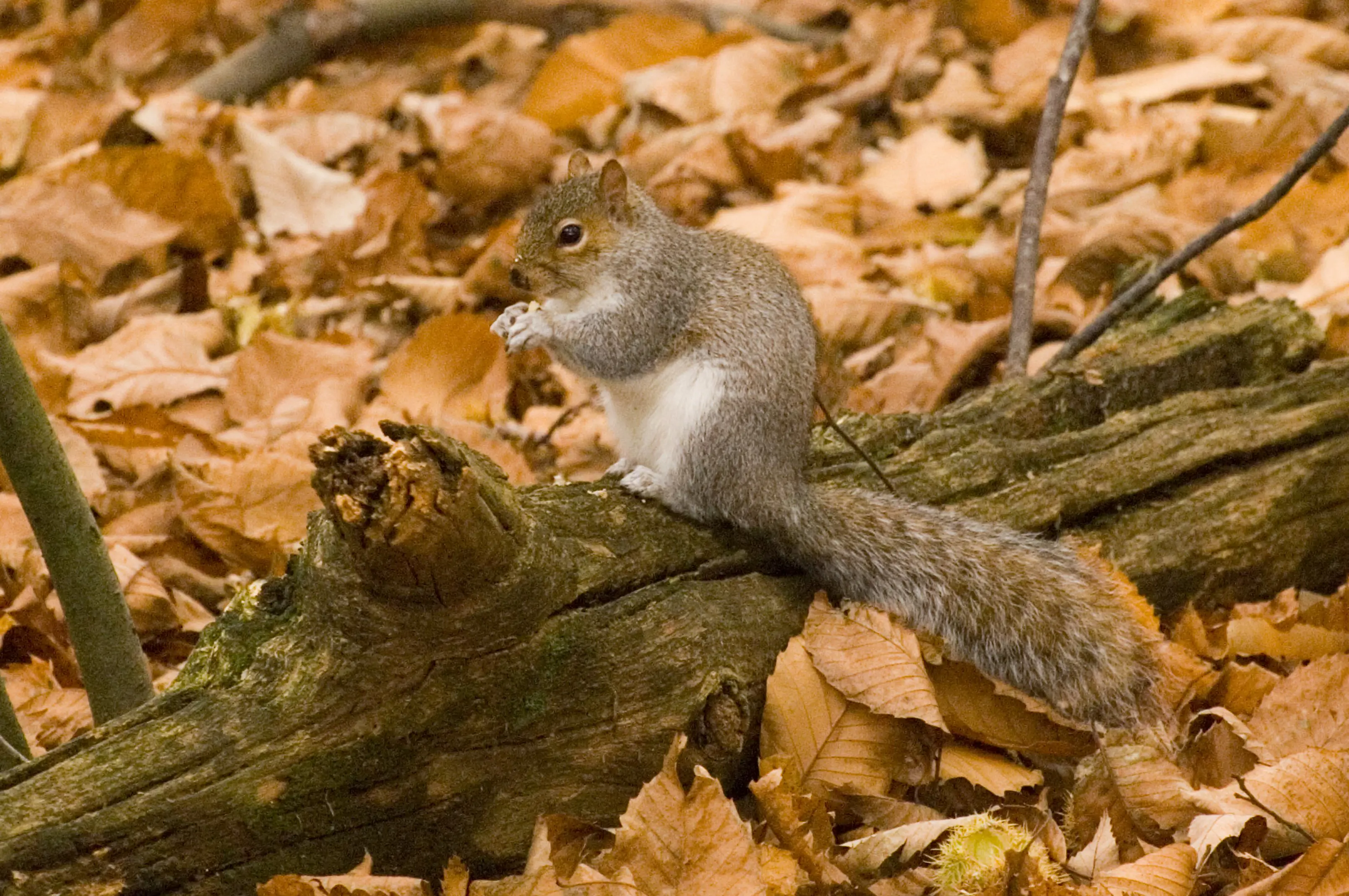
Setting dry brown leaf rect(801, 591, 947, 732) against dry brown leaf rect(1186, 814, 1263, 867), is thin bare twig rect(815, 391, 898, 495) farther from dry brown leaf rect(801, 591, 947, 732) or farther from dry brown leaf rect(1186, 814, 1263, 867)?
dry brown leaf rect(1186, 814, 1263, 867)

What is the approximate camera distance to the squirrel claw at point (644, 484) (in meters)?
2.31

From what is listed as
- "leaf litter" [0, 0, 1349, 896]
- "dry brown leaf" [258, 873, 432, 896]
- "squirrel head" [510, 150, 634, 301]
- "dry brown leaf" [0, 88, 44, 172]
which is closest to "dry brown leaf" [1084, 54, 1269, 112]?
"leaf litter" [0, 0, 1349, 896]

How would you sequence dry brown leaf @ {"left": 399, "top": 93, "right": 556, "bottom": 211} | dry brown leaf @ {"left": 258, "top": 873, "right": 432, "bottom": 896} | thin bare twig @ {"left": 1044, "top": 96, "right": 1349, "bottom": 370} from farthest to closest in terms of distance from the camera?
dry brown leaf @ {"left": 399, "top": 93, "right": 556, "bottom": 211} < thin bare twig @ {"left": 1044, "top": 96, "right": 1349, "bottom": 370} < dry brown leaf @ {"left": 258, "top": 873, "right": 432, "bottom": 896}

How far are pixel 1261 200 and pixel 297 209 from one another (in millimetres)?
2877

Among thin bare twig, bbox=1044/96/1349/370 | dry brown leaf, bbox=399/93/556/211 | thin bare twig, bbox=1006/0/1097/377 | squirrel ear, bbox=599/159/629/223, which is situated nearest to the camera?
squirrel ear, bbox=599/159/629/223

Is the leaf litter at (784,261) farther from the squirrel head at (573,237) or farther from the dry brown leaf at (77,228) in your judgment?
the squirrel head at (573,237)

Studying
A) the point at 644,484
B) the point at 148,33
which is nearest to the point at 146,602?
the point at 644,484

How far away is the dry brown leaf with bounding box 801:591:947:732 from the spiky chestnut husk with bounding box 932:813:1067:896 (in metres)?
0.20

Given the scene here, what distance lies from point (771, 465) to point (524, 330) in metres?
0.55

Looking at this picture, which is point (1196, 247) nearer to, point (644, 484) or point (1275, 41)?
point (644, 484)

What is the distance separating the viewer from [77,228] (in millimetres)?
3971

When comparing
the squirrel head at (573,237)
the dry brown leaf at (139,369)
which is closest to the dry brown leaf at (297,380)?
the dry brown leaf at (139,369)

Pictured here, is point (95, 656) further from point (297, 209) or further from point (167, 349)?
point (297, 209)

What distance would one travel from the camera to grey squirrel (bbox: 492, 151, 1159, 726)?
2.25 meters
